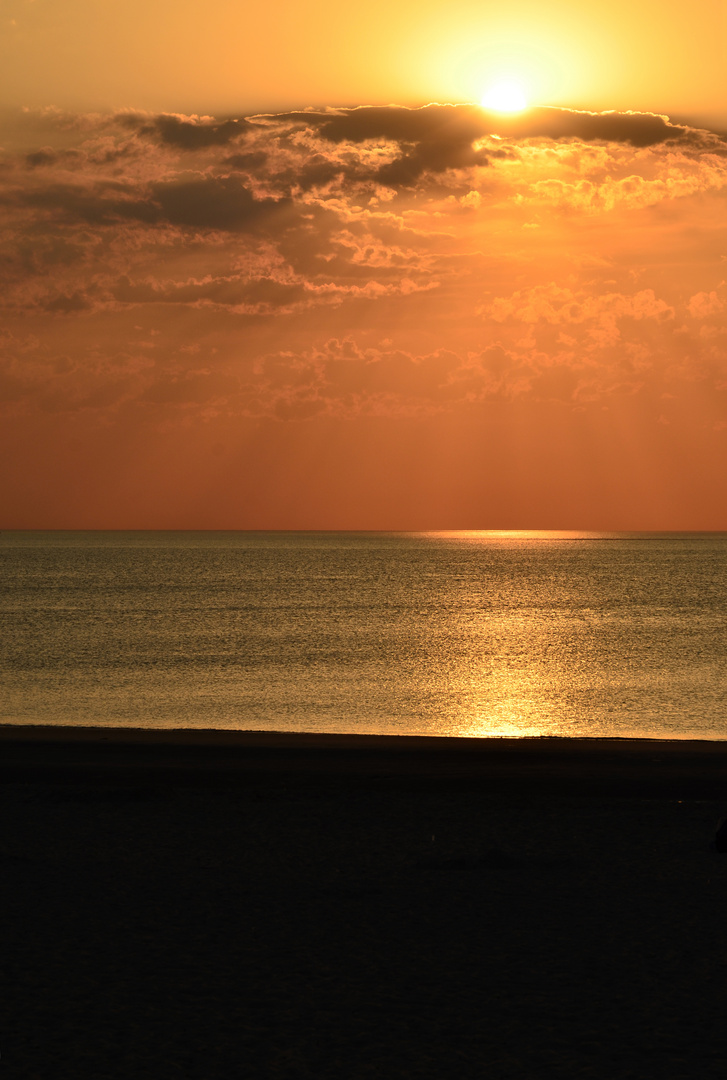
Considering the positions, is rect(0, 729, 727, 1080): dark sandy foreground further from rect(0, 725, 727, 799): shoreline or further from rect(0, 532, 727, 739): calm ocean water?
rect(0, 532, 727, 739): calm ocean water

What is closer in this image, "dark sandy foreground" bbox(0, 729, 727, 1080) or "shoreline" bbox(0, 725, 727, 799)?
"dark sandy foreground" bbox(0, 729, 727, 1080)

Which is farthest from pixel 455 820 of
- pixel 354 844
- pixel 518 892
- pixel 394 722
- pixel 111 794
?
pixel 394 722

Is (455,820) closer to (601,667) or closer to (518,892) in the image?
(518,892)

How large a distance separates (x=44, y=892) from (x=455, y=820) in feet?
21.8

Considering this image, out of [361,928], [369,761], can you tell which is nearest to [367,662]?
[369,761]

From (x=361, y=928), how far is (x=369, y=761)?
507 inches

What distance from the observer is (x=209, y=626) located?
79375 millimetres

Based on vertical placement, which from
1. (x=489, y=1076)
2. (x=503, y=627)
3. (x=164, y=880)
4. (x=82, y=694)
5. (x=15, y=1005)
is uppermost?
(x=489, y=1076)

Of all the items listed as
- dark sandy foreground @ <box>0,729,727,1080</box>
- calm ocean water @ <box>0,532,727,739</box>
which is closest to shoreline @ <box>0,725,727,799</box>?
dark sandy foreground @ <box>0,729,727,1080</box>

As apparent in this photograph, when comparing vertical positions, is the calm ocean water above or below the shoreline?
below

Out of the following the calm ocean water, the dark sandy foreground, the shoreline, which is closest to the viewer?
the dark sandy foreground

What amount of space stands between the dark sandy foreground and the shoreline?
392mm

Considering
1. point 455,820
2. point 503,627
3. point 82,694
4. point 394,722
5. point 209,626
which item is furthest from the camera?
point 503,627

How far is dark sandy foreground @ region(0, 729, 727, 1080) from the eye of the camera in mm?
7836
